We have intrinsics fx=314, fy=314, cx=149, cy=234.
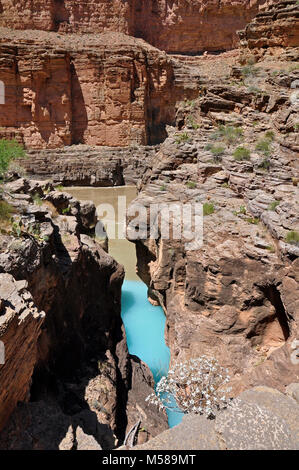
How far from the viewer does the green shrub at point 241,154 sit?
26.5 feet

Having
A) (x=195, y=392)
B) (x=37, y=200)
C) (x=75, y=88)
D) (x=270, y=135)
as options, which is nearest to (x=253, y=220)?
(x=270, y=135)

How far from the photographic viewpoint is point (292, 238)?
18.8 ft

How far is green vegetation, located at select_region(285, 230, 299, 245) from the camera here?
5.70 m

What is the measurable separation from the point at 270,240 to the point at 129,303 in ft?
26.4

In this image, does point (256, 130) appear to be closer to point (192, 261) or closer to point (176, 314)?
point (192, 261)

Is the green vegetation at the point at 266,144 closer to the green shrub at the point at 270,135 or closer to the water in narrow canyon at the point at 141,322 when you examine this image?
the green shrub at the point at 270,135

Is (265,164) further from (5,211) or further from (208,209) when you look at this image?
(5,211)

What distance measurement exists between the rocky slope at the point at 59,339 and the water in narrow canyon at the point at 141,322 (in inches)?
49.6

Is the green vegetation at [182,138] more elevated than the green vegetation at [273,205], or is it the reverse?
the green vegetation at [182,138]

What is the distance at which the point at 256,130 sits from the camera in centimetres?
874

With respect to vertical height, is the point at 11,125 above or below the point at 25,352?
above

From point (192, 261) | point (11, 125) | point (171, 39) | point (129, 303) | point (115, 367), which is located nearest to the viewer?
point (192, 261)

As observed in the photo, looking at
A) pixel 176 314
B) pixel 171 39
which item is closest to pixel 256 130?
pixel 176 314

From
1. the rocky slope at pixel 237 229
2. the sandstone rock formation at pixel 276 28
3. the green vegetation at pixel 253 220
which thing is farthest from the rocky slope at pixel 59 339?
the sandstone rock formation at pixel 276 28
